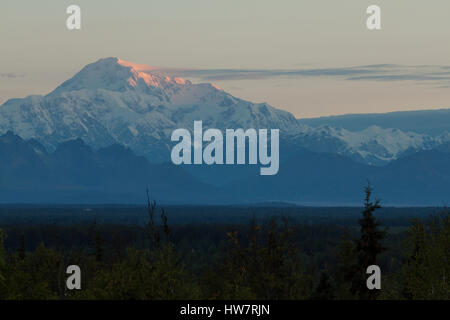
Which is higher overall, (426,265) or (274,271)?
(426,265)

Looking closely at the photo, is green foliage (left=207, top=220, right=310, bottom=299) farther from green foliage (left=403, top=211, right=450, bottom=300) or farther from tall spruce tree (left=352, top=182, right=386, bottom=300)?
green foliage (left=403, top=211, right=450, bottom=300)

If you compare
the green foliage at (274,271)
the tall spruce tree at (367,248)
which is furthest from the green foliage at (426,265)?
the green foliage at (274,271)

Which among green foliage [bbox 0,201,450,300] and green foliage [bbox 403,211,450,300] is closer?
green foliage [bbox 0,201,450,300]

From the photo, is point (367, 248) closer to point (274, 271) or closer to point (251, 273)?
point (274, 271)

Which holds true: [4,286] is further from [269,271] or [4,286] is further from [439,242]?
[439,242]

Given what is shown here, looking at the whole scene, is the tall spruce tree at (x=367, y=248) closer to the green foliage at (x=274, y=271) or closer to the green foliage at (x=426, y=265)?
the green foliage at (x=426, y=265)

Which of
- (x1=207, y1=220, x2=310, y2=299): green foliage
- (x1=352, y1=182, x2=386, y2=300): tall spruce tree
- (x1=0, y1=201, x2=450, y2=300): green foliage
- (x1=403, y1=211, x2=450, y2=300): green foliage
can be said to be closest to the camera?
(x1=0, y1=201, x2=450, y2=300): green foliage

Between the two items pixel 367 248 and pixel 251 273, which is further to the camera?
pixel 367 248

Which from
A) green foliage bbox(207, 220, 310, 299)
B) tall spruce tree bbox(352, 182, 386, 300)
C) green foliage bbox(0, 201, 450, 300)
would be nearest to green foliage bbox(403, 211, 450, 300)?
green foliage bbox(0, 201, 450, 300)

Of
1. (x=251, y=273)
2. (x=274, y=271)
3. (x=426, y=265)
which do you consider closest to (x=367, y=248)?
(x=426, y=265)
